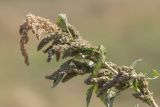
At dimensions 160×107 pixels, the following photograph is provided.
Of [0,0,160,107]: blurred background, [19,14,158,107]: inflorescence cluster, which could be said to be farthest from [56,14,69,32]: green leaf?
[0,0,160,107]: blurred background

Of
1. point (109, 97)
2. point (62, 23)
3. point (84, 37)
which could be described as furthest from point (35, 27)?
point (84, 37)

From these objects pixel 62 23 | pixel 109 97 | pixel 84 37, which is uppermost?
pixel 84 37

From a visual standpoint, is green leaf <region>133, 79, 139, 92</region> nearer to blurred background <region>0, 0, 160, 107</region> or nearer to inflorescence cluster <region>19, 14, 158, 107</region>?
inflorescence cluster <region>19, 14, 158, 107</region>

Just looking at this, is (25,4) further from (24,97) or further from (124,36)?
(24,97)

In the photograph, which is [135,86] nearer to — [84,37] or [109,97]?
[109,97]

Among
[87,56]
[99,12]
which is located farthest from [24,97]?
[87,56]

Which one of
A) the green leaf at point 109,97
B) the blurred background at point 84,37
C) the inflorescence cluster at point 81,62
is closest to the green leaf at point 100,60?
the inflorescence cluster at point 81,62

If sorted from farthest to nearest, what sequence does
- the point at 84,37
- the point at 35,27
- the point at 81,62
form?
the point at 84,37 < the point at 81,62 < the point at 35,27
